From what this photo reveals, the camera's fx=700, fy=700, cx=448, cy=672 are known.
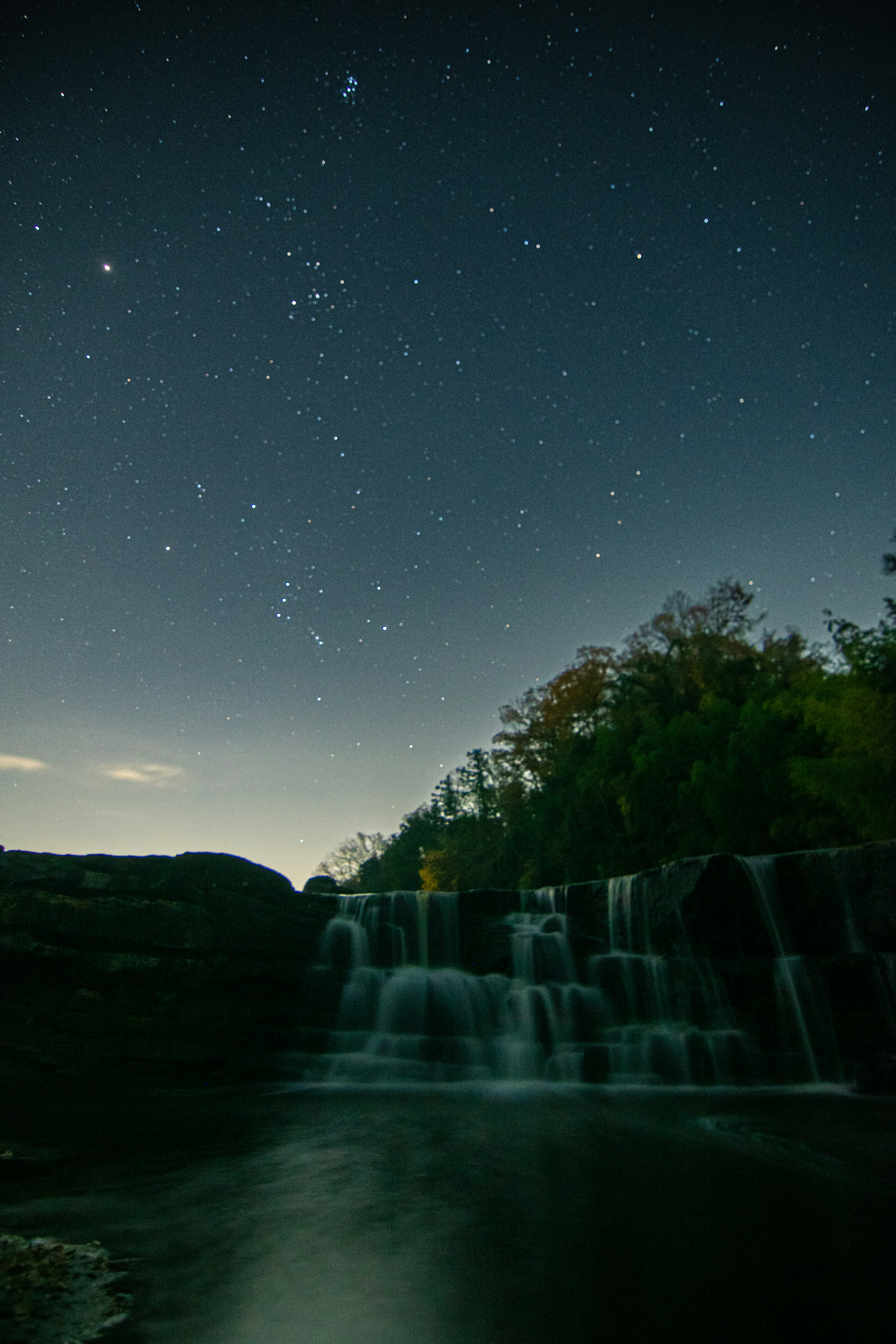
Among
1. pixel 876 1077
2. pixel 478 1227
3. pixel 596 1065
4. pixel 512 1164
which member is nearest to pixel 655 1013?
pixel 596 1065

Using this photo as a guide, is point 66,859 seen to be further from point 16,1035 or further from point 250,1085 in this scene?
point 250,1085

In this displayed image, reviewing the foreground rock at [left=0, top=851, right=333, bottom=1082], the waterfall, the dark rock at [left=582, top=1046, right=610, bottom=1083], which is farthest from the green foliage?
the foreground rock at [left=0, top=851, right=333, bottom=1082]

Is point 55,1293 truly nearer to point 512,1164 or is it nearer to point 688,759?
point 512,1164

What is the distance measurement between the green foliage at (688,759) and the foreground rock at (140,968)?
14.8 meters

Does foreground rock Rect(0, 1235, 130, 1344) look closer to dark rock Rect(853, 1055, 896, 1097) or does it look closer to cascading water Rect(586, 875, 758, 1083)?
cascading water Rect(586, 875, 758, 1083)

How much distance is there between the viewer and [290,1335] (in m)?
3.45

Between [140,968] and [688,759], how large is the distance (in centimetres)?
2108

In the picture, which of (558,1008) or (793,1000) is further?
(558,1008)

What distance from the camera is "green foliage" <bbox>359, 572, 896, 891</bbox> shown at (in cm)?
1877

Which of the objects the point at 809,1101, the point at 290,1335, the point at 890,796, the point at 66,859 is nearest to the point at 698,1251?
the point at 290,1335

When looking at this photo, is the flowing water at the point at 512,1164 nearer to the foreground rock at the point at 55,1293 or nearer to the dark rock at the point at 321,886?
the foreground rock at the point at 55,1293

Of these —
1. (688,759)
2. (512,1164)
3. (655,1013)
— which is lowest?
(512,1164)

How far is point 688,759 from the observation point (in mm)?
27531

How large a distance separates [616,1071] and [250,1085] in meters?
6.40
